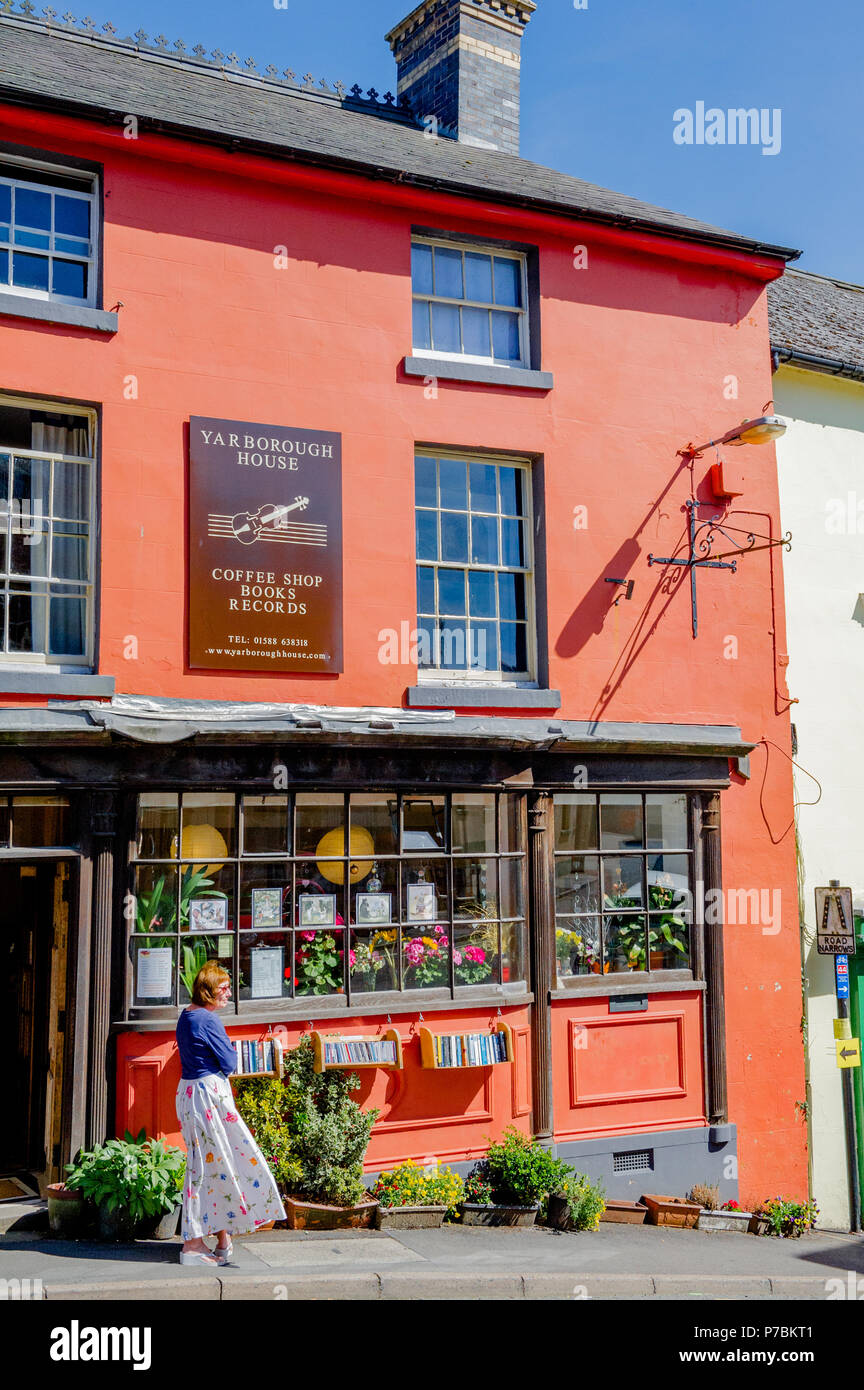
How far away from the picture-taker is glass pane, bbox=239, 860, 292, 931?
9.55 m

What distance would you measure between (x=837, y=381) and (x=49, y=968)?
995 centimetres

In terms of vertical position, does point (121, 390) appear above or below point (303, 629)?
above

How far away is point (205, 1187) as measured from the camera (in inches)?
298

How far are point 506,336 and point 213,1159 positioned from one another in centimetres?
754

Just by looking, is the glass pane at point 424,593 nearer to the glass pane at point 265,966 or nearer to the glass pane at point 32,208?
the glass pane at point 265,966

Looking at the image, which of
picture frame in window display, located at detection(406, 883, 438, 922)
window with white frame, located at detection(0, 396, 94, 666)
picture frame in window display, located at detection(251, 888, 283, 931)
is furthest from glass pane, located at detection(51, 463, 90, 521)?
picture frame in window display, located at detection(406, 883, 438, 922)

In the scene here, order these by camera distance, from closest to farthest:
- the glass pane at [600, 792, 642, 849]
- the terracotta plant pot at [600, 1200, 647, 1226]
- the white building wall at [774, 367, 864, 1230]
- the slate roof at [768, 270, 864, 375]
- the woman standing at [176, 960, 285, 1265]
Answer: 1. the woman standing at [176, 960, 285, 1265]
2. the terracotta plant pot at [600, 1200, 647, 1226]
3. the glass pane at [600, 792, 642, 849]
4. the white building wall at [774, 367, 864, 1230]
5. the slate roof at [768, 270, 864, 375]

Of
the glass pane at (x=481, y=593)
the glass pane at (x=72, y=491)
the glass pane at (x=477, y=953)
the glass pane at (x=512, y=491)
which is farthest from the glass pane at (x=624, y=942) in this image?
the glass pane at (x=72, y=491)

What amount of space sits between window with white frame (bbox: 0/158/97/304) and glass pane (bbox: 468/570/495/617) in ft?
12.7

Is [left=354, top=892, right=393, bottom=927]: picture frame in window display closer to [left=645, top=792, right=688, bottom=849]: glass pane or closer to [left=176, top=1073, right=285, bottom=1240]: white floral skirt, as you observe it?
[left=176, top=1073, right=285, bottom=1240]: white floral skirt

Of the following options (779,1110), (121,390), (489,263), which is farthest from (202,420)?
(779,1110)

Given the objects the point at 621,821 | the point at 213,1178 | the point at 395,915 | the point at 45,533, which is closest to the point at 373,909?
the point at 395,915

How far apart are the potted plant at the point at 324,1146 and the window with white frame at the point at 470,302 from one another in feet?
20.2

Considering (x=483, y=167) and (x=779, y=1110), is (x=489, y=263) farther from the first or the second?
(x=779, y=1110)
